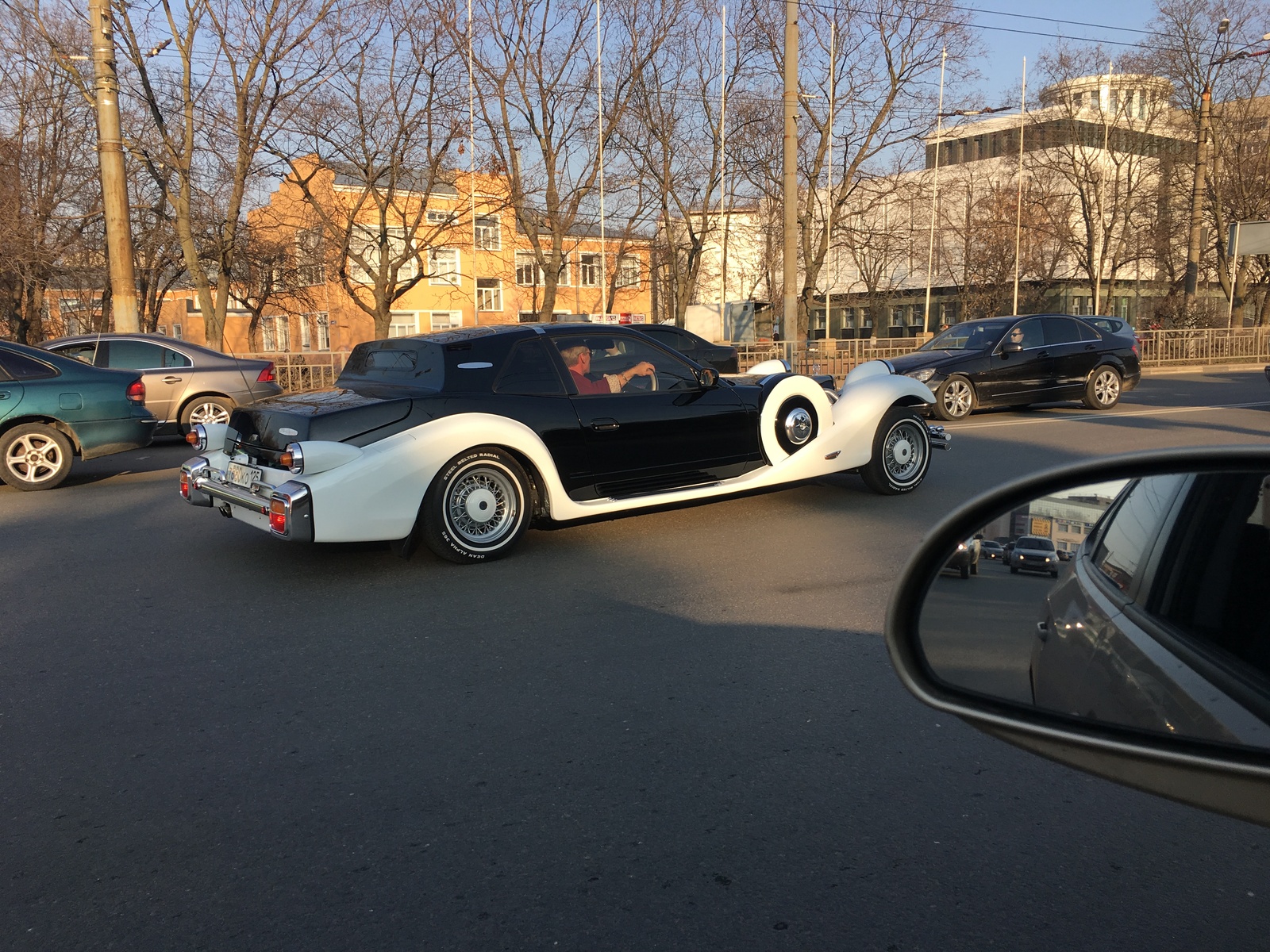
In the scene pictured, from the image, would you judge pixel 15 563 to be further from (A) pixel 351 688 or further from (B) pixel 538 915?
(B) pixel 538 915

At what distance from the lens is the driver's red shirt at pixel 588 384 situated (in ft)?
23.9

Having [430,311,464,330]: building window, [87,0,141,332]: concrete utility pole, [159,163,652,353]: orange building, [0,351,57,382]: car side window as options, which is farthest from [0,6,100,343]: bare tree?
[430,311,464,330]: building window

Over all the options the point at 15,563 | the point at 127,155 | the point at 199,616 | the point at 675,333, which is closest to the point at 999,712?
the point at 199,616

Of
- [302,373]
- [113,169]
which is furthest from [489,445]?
[302,373]

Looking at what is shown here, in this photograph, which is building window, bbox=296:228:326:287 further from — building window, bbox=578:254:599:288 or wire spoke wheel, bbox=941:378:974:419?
wire spoke wheel, bbox=941:378:974:419

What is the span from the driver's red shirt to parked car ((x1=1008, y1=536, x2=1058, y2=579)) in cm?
549

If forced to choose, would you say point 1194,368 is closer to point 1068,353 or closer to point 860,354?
point 860,354

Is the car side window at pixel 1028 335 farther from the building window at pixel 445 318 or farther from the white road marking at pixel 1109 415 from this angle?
the building window at pixel 445 318

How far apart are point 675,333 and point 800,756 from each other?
44.6ft

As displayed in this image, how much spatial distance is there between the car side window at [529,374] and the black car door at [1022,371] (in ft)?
34.7

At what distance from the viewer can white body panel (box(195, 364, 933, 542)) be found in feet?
20.2

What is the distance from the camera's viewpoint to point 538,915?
2.71 meters

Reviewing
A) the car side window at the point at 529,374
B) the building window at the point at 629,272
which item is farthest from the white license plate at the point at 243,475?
the building window at the point at 629,272

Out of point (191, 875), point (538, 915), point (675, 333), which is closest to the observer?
point (538, 915)
